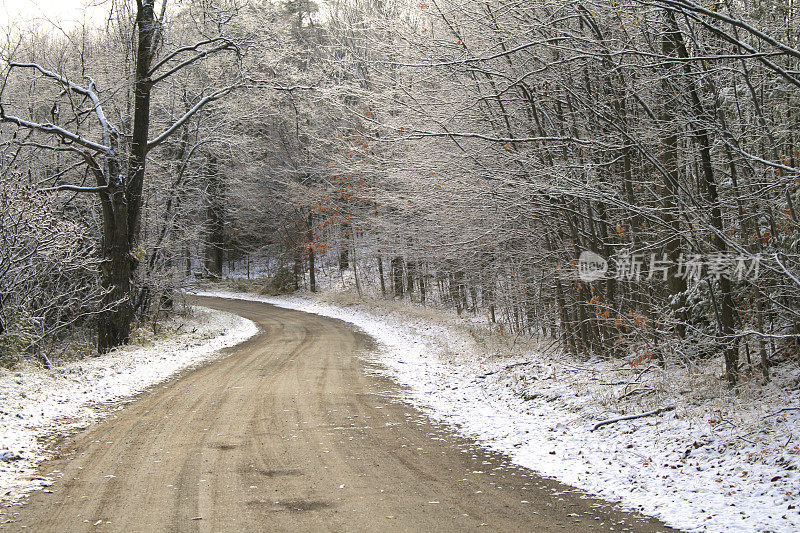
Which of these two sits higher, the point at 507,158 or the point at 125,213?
the point at 125,213

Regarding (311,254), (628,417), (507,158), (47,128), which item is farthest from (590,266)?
(311,254)

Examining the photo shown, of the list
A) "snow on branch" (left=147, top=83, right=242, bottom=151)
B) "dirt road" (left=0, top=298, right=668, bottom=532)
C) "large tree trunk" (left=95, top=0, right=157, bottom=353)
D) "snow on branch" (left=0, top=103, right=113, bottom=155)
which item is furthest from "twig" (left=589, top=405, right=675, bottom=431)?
"snow on branch" (left=147, top=83, right=242, bottom=151)

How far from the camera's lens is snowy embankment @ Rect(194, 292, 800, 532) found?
467 cm

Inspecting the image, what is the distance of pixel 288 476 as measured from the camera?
17.9 ft

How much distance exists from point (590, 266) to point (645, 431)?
4279mm

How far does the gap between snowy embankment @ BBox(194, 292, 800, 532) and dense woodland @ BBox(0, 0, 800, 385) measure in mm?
654

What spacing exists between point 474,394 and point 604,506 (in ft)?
14.9

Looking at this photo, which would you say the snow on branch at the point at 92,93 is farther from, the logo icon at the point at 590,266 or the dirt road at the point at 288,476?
the logo icon at the point at 590,266

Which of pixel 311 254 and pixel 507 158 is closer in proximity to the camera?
pixel 507 158

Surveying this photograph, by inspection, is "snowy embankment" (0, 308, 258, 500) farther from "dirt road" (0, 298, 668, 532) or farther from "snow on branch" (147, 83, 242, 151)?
"snow on branch" (147, 83, 242, 151)

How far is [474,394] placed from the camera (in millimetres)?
9320

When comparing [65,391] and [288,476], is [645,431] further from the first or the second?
[65,391]

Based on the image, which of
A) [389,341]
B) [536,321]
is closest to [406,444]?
[536,321]

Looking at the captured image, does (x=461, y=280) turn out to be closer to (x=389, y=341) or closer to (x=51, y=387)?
(x=389, y=341)
